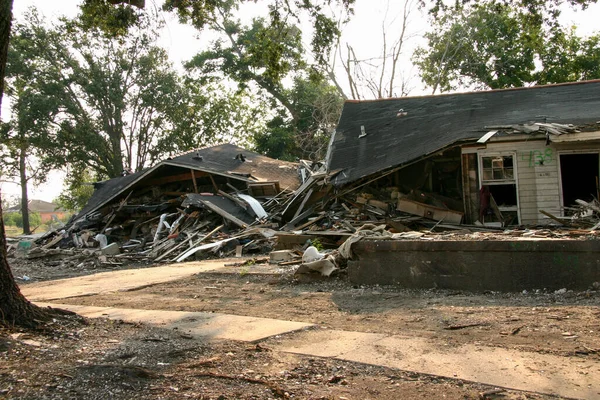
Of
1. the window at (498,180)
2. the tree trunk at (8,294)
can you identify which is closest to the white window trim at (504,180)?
the window at (498,180)

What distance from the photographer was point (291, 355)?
4.80 m

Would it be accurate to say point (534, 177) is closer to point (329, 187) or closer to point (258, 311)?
point (329, 187)

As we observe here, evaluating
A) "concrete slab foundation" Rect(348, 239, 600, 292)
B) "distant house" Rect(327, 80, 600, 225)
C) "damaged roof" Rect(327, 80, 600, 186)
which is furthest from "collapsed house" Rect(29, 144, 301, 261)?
"concrete slab foundation" Rect(348, 239, 600, 292)

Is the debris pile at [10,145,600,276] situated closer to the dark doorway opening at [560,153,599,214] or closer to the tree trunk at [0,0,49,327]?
the dark doorway opening at [560,153,599,214]

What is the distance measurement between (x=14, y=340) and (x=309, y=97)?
37.2m

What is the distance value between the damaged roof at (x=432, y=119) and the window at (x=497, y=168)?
928mm

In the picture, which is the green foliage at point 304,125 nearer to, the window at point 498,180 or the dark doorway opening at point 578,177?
the dark doorway opening at point 578,177

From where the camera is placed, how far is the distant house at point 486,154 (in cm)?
1411

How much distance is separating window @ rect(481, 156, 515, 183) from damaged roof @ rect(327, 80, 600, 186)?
3.05ft

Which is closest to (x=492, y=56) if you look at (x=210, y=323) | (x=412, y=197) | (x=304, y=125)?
(x=304, y=125)

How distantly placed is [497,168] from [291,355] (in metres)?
11.8

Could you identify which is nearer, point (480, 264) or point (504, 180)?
point (480, 264)

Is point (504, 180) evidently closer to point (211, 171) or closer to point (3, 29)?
point (211, 171)

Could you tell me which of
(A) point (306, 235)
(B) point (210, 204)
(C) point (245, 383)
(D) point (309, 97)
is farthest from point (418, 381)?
(D) point (309, 97)
